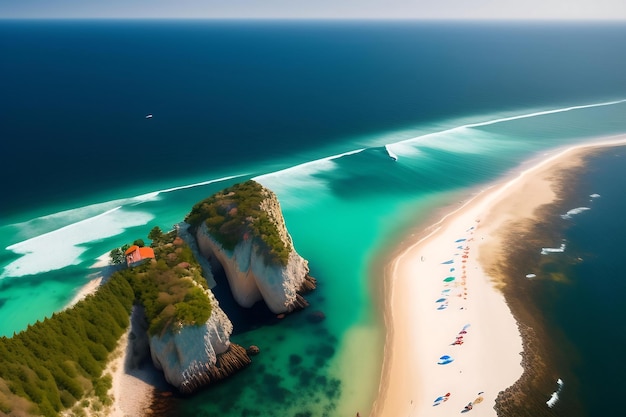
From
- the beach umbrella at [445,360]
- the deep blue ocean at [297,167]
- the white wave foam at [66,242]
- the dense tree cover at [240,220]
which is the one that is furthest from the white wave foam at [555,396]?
the white wave foam at [66,242]

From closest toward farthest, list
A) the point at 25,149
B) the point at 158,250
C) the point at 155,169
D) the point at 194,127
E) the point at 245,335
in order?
the point at 245,335
the point at 158,250
the point at 155,169
the point at 25,149
the point at 194,127

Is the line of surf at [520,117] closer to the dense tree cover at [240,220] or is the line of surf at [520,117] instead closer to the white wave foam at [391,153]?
the white wave foam at [391,153]

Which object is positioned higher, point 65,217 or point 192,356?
point 65,217

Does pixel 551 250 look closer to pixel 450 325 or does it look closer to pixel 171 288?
pixel 450 325

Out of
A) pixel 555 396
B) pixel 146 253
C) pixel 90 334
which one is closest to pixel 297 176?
pixel 146 253

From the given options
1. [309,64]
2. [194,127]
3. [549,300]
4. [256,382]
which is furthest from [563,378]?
[309,64]

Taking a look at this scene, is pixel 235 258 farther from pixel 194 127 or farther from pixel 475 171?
pixel 194 127
